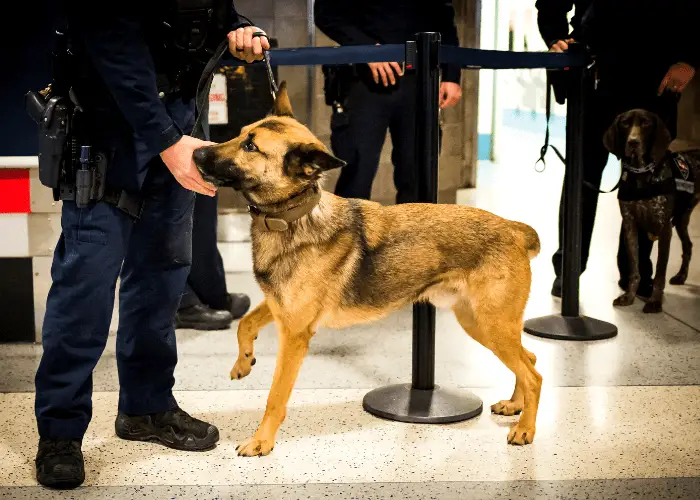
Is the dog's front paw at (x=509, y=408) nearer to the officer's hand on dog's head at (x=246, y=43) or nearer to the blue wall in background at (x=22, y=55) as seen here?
the officer's hand on dog's head at (x=246, y=43)

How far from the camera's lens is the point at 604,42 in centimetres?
459

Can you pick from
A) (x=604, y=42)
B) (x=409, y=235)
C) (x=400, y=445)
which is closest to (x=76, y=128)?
(x=409, y=235)

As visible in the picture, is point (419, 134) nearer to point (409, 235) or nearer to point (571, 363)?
point (409, 235)

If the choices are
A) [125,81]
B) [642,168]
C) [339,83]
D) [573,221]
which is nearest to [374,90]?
[339,83]

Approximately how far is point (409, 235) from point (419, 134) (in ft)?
1.37

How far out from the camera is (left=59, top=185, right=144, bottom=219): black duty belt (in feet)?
8.10

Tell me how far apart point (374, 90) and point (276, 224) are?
1594 millimetres

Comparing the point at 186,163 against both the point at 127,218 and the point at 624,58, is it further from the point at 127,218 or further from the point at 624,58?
the point at 624,58

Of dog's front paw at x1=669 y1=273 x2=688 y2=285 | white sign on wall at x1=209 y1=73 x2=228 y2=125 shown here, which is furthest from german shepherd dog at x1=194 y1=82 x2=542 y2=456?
white sign on wall at x1=209 y1=73 x2=228 y2=125

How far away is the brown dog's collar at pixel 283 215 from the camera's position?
2627 mm

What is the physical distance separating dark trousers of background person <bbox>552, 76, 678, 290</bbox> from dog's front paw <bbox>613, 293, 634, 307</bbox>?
0.81ft

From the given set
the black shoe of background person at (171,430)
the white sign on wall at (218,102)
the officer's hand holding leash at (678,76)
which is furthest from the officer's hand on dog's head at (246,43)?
the white sign on wall at (218,102)

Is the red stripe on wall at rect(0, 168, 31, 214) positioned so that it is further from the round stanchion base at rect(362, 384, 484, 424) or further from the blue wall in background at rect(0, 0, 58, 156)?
the round stanchion base at rect(362, 384, 484, 424)

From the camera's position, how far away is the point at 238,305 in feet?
14.8
